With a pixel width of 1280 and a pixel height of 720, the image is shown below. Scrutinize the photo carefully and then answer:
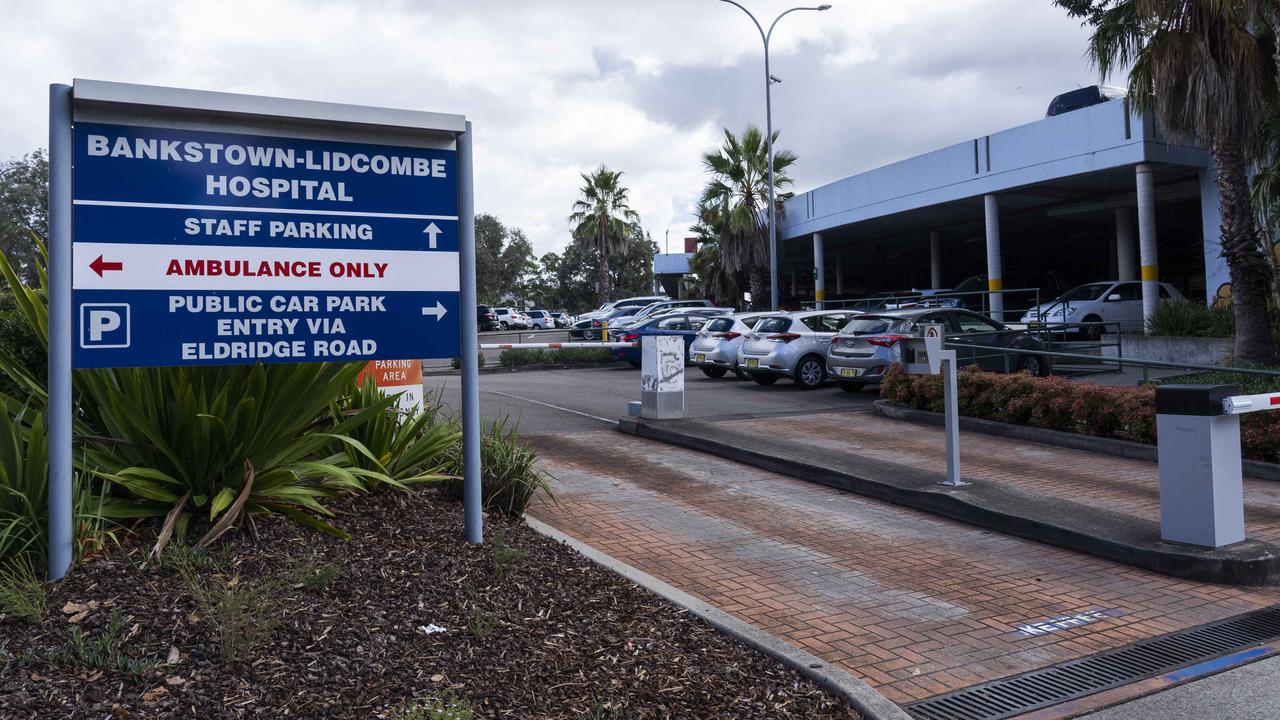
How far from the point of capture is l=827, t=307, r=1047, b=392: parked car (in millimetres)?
16984

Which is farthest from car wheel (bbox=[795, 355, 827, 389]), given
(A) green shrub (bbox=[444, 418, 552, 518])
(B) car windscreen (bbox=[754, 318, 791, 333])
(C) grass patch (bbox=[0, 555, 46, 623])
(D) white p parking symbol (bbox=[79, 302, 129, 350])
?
(C) grass patch (bbox=[0, 555, 46, 623])

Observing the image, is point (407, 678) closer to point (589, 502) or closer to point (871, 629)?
point (871, 629)

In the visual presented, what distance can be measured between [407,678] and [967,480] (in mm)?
6425

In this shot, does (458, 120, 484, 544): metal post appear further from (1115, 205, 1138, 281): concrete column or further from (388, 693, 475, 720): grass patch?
(1115, 205, 1138, 281): concrete column

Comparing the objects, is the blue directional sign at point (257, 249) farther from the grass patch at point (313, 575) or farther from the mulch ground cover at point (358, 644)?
the grass patch at point (313, 575)

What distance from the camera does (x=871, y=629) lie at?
17.7ft

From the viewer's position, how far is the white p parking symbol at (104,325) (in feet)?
15.7

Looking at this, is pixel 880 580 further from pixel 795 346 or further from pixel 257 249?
pixel 795 346

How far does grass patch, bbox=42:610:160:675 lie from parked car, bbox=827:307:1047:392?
550 inches

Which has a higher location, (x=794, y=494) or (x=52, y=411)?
(x=52, y=411)

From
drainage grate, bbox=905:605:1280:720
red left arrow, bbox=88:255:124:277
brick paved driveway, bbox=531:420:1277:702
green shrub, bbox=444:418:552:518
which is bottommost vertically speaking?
drainage grate, bbox=905:605:1280:720

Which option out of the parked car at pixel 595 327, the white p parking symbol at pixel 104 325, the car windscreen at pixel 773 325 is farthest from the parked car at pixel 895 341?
the white p parking symbol at pixel 104 325

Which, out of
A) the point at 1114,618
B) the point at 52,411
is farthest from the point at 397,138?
the point at 1114,618

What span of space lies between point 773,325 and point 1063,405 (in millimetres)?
7979
